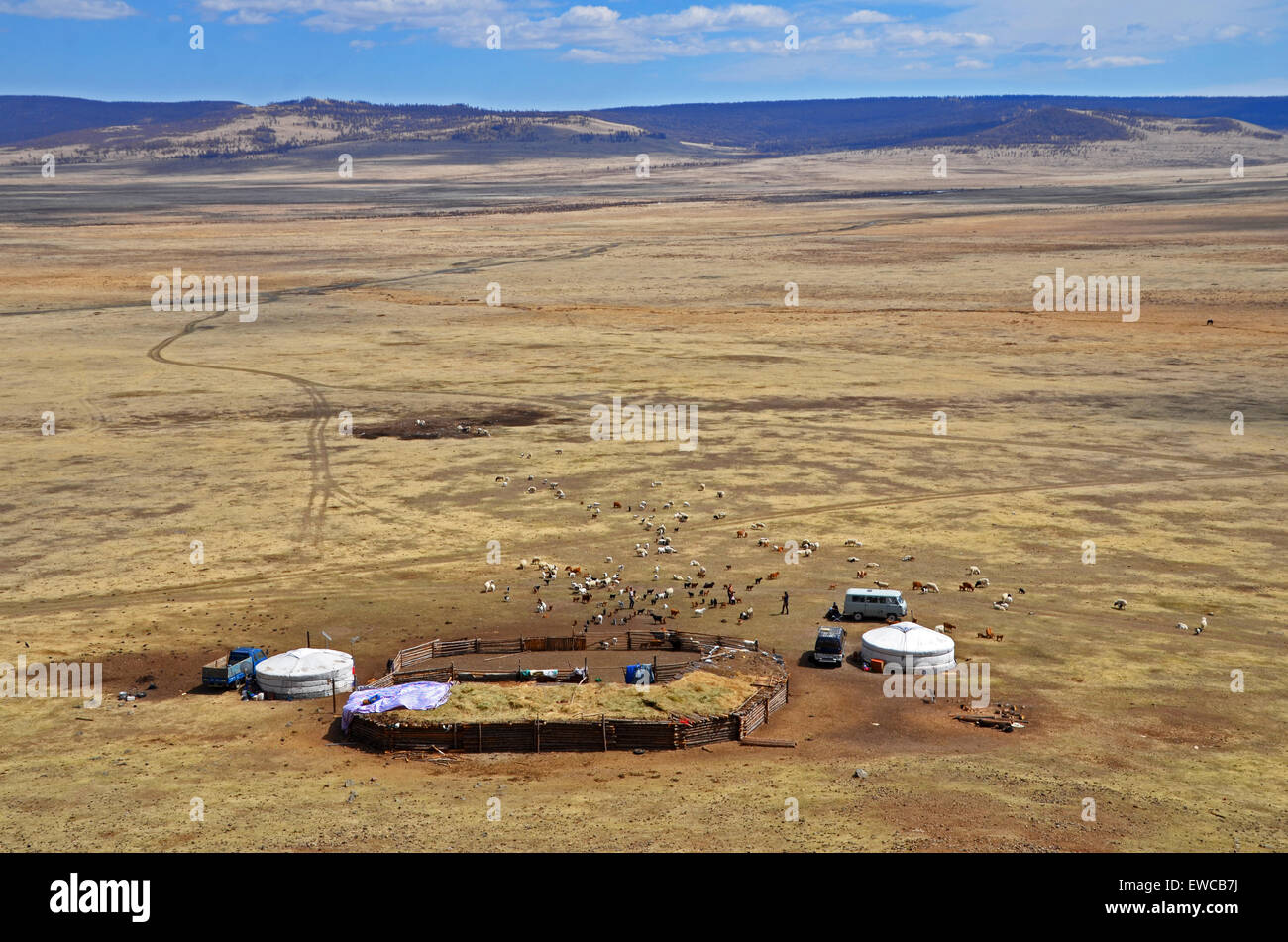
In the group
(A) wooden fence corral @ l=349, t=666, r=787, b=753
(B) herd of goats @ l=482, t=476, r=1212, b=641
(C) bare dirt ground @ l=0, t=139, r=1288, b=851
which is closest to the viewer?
(C) bare dirt ground @ l=0, t=139, r=1288, b=851

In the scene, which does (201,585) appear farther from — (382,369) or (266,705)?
(382,369)

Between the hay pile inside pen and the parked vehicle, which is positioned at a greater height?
the parked vehicle

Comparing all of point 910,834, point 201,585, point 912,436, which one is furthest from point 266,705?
point 912,436

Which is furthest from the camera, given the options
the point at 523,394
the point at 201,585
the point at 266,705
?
the point at 523,394

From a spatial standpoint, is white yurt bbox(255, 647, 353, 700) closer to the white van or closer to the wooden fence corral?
the wooden fence corral

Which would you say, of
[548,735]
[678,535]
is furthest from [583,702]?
[678,535]

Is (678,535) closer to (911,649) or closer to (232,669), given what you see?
(911,649)

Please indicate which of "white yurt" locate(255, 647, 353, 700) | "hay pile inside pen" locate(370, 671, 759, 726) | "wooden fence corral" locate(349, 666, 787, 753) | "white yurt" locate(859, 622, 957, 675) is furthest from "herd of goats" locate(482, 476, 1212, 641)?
"wooden fence corral" locate(349, 666, 787, 753)
